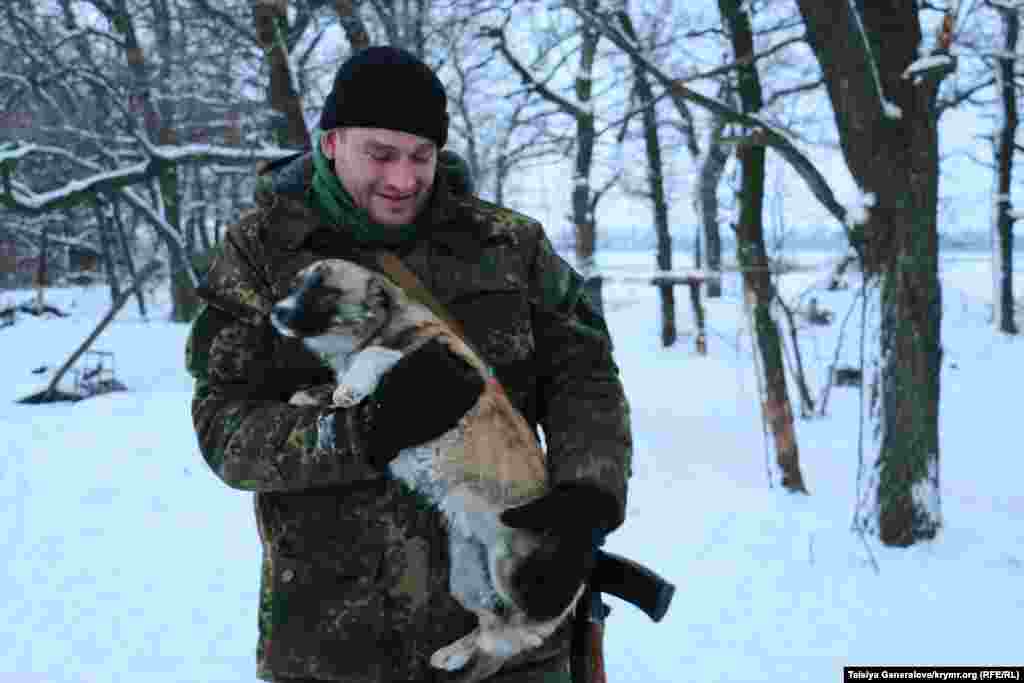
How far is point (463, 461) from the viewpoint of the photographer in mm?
2205

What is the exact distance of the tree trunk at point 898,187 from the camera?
6.38 meters

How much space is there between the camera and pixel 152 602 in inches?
243

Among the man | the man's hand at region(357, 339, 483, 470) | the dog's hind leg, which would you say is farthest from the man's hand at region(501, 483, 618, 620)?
the man's hand at region(357, 339, 483, 470)

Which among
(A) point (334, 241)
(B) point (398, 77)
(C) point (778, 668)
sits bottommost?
(C) point (778, 668)

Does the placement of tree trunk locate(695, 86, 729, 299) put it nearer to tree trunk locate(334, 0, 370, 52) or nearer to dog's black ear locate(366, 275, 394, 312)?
tree trunk locate(334, 0, 370, 52)

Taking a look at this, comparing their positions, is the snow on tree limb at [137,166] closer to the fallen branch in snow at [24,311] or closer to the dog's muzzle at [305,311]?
the dog's muzzle at [305,311]

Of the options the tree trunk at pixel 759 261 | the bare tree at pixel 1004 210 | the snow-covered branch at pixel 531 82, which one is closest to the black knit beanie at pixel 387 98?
the tree trunk at pixel 759 261

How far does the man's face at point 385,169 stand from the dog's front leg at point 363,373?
1.25ft

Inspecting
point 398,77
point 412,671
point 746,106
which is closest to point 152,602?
point 412,671

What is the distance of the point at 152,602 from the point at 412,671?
492cm

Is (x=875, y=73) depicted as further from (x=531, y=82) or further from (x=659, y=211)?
(x=659, y=211)

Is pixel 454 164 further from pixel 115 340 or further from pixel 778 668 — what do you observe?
pixel 115 340

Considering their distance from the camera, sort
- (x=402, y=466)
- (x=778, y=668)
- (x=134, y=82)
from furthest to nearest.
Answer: (x=134, y=82) < (x=778, y=668) < (x=402, y=466)

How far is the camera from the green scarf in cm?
214
